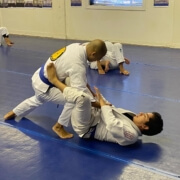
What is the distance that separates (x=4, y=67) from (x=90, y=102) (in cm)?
321

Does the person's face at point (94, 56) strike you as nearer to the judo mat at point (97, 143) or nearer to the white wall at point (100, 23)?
the judo mat at point (97, 143)

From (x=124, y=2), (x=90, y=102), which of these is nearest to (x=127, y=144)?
(x=90, y=102)

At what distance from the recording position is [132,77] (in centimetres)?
482

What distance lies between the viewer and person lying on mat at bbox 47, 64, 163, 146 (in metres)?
2.59

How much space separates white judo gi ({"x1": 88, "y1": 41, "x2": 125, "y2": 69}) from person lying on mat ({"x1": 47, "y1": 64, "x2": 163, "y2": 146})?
238 cm

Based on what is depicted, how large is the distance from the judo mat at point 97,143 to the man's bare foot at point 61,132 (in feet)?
0.16

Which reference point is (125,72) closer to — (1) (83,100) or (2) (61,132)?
(2) (61,132)

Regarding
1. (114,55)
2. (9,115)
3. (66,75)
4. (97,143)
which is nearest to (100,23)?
(114,55)

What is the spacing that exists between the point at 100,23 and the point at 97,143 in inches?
229

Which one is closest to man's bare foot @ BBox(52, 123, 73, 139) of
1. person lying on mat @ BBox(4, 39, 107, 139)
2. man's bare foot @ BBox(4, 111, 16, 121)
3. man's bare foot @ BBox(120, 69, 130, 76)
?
person lying on mat @ BBox(4, 39, 107, 139)

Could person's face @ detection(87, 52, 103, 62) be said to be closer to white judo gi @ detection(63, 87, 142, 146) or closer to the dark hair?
white judo gi @ detection(63, 87, 142, 146)

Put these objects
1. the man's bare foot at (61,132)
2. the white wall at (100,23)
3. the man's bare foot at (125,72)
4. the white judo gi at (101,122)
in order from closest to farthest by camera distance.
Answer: the white judo gi at (101,122) → the man's bare foot at (61,132) → the man's bare foot at (125,72) → the white wall at (100,23)

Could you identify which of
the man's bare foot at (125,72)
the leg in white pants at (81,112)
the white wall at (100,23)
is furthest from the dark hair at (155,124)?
the white wall at (100,23)

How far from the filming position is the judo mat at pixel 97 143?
92.6 inches
